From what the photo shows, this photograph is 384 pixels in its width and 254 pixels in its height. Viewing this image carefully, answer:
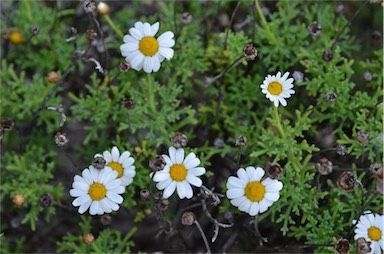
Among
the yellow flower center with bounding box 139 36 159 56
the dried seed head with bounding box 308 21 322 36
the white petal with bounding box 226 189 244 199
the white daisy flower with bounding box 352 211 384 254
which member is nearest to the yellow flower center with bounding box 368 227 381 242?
the white daisy flower with bounding box 352 211 384 254

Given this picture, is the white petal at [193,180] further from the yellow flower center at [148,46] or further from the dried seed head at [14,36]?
the dried seed head at [14,36]

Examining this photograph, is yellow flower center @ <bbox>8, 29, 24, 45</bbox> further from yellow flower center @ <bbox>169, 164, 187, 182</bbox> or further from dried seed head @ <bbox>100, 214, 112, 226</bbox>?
yellow flower center @ <bbox>169, 164, 187, 182</bbox>

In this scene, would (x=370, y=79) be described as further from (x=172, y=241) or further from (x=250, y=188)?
(x=172, y=241)

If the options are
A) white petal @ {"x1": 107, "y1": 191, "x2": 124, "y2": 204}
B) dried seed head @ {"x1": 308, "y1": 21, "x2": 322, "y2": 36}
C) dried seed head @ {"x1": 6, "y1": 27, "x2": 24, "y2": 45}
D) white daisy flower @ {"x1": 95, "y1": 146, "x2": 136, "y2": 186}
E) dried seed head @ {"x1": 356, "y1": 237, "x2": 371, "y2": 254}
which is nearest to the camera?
dried seed head @ {"x1": 356, "y1": 237, "x2": 371, "y2": 254}

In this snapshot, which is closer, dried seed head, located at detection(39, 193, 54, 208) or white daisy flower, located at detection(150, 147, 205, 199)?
white daisy flower, located at detection(150, 147, 205, 199)

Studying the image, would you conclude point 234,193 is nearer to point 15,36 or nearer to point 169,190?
point 169,190

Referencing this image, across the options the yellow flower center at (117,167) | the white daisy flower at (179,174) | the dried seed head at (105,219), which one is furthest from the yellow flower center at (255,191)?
the dried seed head at (105,219)

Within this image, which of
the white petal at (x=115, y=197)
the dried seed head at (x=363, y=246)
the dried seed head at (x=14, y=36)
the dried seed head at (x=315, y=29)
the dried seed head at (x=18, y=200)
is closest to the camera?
the dried seed head at (x=363, y=246)

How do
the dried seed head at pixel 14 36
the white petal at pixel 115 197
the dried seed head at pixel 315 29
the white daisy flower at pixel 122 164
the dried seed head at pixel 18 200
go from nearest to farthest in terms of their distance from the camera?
the white petal at pixel 115 197 → the white daisy flower at pixel 122 164 → the dried seed head at pixel 18 200 → the dried seed head at pixel 315 29 → the dried seed head at pixel 14 36
